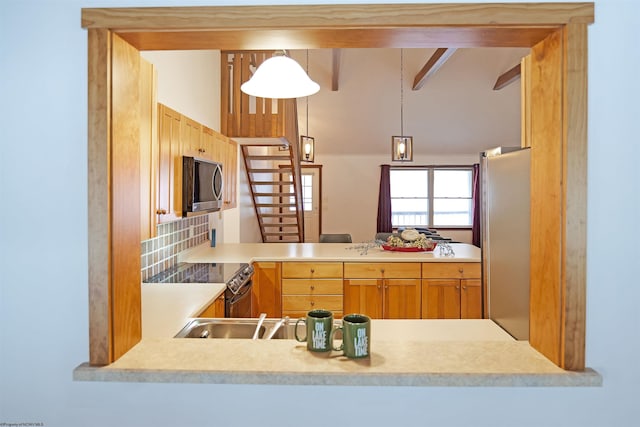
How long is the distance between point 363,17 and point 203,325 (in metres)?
1.41

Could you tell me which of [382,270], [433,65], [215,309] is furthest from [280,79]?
[433,65]

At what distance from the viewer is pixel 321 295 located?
12.7 feet

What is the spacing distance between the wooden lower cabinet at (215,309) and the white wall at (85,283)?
940 mm

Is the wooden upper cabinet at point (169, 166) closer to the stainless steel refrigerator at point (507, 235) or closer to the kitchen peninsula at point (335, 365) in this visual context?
the kitchen peninsula at point (335, 365)

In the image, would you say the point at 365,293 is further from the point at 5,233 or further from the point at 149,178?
the point at 5,233

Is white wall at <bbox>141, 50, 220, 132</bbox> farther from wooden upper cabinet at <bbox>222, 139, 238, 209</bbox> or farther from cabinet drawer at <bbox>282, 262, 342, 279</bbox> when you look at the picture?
cabinet drawer at <bbox>282, 262, 342, 279</bbox>

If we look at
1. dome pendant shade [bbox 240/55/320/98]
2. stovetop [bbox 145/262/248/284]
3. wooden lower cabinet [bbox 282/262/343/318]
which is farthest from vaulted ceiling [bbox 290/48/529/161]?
dome pendant shade [bbox 240/55/320/98]

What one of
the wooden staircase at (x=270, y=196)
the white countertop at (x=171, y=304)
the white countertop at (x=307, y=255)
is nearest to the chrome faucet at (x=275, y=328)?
the white countertop at (x=171, y=304)

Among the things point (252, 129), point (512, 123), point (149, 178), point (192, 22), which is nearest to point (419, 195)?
point (512, 123)

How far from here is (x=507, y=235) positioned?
1639 mm

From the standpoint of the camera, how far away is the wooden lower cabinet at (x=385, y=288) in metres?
3.86

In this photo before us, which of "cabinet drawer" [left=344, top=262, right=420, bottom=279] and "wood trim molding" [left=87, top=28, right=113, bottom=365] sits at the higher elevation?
"wood trim molding" [left=87, top=28, right=113, bottom=365]

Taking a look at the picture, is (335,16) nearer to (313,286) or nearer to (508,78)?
(313,286)

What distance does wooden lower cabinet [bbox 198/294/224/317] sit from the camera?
2299 millimetres
